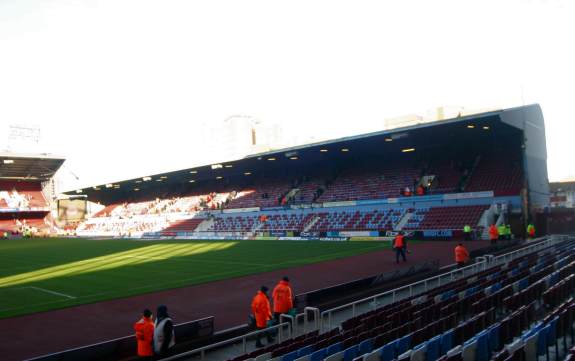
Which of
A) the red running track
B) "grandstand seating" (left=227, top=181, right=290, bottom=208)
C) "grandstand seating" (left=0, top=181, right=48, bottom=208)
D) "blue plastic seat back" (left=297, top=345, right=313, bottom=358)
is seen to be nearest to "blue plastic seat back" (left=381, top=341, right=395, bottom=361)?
"blue plastic seat back" (left=297, top=345, right=313, bottom=358)

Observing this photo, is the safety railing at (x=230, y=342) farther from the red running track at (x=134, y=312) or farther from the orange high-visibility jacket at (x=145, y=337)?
the red running track at (x=134, y=312)

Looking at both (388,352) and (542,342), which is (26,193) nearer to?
(388,352)

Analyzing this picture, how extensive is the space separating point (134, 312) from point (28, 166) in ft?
212

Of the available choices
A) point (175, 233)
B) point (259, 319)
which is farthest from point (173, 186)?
point (259, 319)

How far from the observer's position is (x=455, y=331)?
6.80 meters

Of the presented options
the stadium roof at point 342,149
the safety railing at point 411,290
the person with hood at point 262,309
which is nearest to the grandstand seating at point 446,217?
the stadium roof at point 342,149

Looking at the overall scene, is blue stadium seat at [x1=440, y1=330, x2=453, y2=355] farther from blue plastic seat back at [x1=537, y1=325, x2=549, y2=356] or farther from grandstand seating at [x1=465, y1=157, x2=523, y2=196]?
grandstand seating at [x1=465, y1=157, x2=523, y2=196]

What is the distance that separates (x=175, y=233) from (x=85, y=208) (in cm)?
4258

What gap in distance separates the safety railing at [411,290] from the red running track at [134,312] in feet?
9.40

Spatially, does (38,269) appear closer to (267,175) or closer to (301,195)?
(301,195)

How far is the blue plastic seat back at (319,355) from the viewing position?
614 centimetres

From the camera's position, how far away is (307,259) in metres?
25.8

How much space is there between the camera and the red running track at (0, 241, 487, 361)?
11.0 m

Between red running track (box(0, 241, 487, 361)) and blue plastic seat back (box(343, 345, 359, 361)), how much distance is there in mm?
6180
